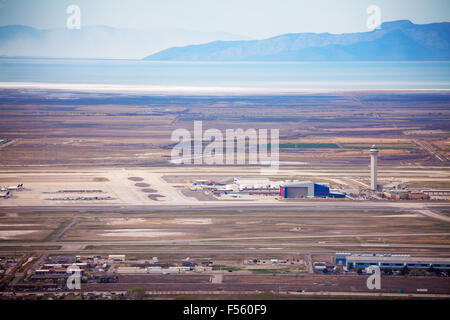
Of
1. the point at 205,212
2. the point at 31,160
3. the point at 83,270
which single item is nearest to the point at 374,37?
the point at 31,160

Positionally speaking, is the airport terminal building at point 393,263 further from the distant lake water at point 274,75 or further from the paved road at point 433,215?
the distant lake water at point 274,75

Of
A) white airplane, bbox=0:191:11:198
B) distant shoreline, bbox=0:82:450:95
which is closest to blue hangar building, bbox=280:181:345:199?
white airplane, bbox=0:191:11:198

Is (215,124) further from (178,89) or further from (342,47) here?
(342,47)

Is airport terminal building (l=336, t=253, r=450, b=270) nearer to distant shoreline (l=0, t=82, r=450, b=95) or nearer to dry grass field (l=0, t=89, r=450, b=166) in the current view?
dry grass field (l=0, t=89, r=450, b=166)

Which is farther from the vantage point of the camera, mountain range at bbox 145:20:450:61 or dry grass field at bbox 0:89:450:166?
mountain range at bbox 145:20:450:61

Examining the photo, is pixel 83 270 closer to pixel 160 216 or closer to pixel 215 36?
pixel 160 216

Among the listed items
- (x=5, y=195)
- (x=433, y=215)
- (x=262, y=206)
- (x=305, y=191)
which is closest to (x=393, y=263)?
(x=433, y=215)

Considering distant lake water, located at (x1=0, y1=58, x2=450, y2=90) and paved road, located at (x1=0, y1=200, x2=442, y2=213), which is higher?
distant lake water, located at (x1=0, y1=58, x2=450, y2=90)
